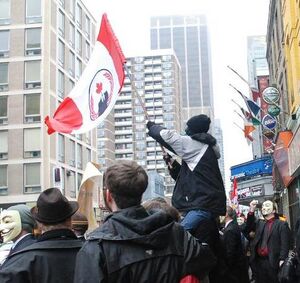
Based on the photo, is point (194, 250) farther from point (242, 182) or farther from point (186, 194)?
point (242, 182)

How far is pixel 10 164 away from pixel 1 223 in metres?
46.2

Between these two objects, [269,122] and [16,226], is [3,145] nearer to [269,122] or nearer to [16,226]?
[269,122]

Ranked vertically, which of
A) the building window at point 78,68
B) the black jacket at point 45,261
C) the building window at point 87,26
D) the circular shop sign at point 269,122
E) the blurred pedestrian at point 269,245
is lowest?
the blurred pedestrian at point 269,245

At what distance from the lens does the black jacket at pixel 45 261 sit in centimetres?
357

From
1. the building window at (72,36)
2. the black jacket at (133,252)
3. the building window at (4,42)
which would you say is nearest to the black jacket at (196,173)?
the black jacket at (133,252)

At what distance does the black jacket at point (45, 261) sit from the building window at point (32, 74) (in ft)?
157

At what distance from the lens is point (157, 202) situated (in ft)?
15.8

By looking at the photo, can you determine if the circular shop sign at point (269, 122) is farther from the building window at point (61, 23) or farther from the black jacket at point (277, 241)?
the building window at point (61, 23)

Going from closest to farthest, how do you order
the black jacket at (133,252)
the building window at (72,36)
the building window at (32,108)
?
the black jacket at (133,252), the building window at (32,108), the building window at (72,36)

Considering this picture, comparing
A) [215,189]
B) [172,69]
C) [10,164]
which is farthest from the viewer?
[172,69]

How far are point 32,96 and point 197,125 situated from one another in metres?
46.8

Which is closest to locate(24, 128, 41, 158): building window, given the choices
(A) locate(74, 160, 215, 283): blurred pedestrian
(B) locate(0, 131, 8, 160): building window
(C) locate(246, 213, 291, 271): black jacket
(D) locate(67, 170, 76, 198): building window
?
(B) locate(0, 131, 8, 160): building window

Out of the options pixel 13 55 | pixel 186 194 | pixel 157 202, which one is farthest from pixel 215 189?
pixel 13 55

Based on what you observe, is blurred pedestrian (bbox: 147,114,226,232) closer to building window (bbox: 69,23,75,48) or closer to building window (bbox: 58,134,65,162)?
building window (bbox: 58,134,65,162)
